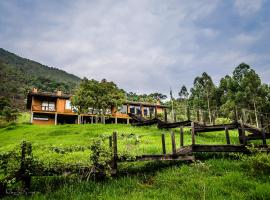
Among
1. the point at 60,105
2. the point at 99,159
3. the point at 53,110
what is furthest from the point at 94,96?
the point at 99,159

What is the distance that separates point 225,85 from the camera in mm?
65938

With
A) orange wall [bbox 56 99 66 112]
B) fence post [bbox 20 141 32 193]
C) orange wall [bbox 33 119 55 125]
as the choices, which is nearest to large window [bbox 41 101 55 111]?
orange wall [bbox 56 99 66 112]

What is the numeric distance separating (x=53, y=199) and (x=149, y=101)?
158 ft

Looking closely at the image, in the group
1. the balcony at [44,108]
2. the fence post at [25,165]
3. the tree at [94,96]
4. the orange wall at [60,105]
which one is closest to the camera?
Result: the fence post at [25,165]

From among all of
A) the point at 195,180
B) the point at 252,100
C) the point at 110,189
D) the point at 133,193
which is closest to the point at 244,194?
the point at 195,180

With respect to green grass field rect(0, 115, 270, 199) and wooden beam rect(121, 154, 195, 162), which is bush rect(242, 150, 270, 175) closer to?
green grass field rect(0, 115, 270, 199)

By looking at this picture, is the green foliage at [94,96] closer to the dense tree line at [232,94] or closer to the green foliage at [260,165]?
the dense tree line at [232,94]

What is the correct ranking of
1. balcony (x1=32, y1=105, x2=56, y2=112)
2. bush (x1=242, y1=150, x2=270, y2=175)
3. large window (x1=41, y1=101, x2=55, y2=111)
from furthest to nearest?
large window (x1=41, y1=101, x2=55, y2=111)
balcony (x1=32, y1=105, x2=56, y2=112)
bush (x1=242, y1=150, x2=270, y2=175)

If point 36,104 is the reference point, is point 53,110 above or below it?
below

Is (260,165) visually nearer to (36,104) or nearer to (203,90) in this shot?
(36,104)

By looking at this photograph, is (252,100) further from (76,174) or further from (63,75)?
(63,75)

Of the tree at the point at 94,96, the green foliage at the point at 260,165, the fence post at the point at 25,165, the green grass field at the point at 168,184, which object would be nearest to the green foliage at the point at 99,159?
the green grass field at the point at 168,184

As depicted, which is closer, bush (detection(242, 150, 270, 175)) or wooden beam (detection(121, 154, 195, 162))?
bush (detection(242, 150, 270, 175))

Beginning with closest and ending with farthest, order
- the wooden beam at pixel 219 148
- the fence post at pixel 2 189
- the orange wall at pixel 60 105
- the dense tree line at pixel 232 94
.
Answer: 1. the fence post at pixel 2 189
2. the wooden beam at pixel 219 148
3. the orange wall at pixel 60 105
4. the dense tree line at pixel 232 94
